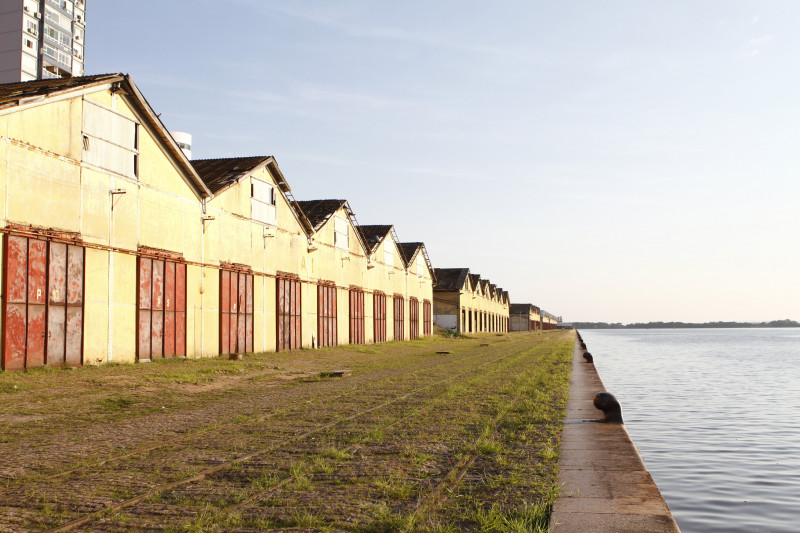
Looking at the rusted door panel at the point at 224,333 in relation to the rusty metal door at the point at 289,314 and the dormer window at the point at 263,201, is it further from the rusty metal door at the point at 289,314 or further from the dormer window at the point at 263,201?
the dormer window at the point at 263,201

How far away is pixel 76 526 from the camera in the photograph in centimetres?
589

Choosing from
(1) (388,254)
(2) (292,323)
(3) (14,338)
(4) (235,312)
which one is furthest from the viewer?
(1) (388,254)

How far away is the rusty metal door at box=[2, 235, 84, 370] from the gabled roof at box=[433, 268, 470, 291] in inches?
2335

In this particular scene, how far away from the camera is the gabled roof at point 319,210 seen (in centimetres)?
3844

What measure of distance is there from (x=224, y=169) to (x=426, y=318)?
35.5 meters

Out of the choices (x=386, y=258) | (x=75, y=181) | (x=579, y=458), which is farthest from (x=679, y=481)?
(x=386, y=258)

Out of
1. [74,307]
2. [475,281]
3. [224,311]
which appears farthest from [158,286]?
[475,281]

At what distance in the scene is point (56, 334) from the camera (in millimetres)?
18891

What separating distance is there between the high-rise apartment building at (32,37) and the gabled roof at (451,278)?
172ft

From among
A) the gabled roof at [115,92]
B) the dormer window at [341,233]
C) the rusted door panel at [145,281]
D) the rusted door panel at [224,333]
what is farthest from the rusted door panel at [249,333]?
the dormer window at [341,233]

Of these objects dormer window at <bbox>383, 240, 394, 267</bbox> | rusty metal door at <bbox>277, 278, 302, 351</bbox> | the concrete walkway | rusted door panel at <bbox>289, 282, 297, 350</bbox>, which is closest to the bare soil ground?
the concrete walkway

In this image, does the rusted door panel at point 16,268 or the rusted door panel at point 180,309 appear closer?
the rusted door panel at point 16,268

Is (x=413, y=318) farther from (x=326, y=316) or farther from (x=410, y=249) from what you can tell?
(x=326, y=316)

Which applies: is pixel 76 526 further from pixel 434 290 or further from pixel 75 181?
pixel 434 290
